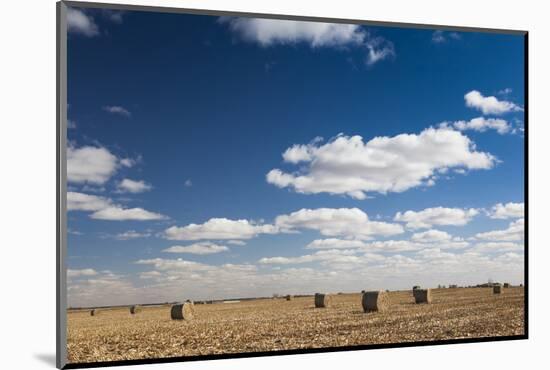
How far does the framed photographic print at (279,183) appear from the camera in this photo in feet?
27.1

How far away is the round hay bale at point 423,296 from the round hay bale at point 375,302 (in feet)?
1.50

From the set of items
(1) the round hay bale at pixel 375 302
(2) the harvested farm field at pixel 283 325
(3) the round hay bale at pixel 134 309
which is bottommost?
(2) the harvested farm field at pixel 283 325

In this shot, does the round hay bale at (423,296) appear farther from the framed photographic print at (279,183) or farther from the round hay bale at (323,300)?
the round hay bale at (323,300)

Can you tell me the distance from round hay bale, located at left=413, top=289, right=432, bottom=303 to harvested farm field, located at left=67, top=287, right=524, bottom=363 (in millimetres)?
70

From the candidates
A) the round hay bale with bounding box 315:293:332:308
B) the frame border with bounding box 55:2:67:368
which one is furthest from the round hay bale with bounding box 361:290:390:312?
the frame border with bounding box 55:2:67:368

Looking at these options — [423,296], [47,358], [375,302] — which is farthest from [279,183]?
[47,358]

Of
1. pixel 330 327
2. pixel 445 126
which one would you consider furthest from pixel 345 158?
pixel 330 327

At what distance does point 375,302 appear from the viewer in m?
10.0

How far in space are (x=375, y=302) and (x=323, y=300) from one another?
0.81 meters

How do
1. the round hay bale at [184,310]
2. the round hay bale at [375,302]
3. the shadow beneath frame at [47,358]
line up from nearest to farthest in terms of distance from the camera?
the shadow beneath frame at [47,358] → the round hay bale at [184,310] → the round hay bale at [375,302]

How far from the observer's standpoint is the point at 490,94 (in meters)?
9.85

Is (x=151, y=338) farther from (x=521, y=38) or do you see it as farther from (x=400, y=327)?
(x=521, y=38)

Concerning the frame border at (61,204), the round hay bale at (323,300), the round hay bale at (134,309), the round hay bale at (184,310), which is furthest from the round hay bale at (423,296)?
the frame border at (61,204)
